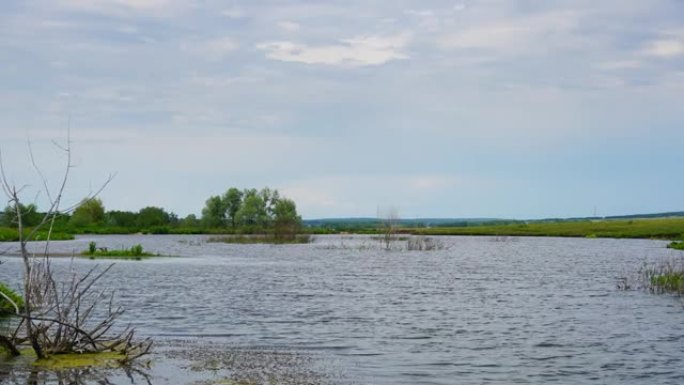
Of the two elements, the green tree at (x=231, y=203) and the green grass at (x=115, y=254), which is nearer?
the green grass at (x=115, y=254)

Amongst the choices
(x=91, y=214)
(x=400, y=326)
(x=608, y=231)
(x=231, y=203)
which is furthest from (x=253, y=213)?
(x=400, y=326)

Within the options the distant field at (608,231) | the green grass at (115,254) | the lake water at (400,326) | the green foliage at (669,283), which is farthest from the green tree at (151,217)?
the green foliage at (669,283)

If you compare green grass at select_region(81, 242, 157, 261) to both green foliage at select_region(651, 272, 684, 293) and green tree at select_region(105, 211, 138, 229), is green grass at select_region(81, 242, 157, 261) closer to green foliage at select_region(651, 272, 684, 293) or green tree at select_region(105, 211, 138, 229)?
green foliage at select_region(651, 272, 684, 293)

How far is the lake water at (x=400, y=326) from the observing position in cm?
2084

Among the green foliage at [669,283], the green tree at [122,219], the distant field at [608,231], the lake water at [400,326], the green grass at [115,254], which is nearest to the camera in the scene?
the lake water at [400,326]

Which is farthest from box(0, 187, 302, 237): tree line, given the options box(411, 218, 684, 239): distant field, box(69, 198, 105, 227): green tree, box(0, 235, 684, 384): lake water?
box(0, 235, 684, 384): lake water

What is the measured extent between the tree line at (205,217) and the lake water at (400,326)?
89240mm

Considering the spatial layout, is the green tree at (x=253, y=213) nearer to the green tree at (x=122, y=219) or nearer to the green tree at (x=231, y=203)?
the green tree at (x=231, y=203)

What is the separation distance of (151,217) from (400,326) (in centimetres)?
15784

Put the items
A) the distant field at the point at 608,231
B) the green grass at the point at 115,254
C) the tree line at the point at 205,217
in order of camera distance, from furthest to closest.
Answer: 1. the tree line at the point at 205,217
2. the distant field at the point at 608,231
3. the green grass at the point at 115,254

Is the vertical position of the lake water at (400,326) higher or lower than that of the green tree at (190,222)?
lower

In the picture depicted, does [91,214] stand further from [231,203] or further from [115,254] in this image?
[115,254]

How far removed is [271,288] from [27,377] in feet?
86.3

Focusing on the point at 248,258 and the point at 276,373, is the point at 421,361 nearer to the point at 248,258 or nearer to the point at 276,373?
the point at 276,373
